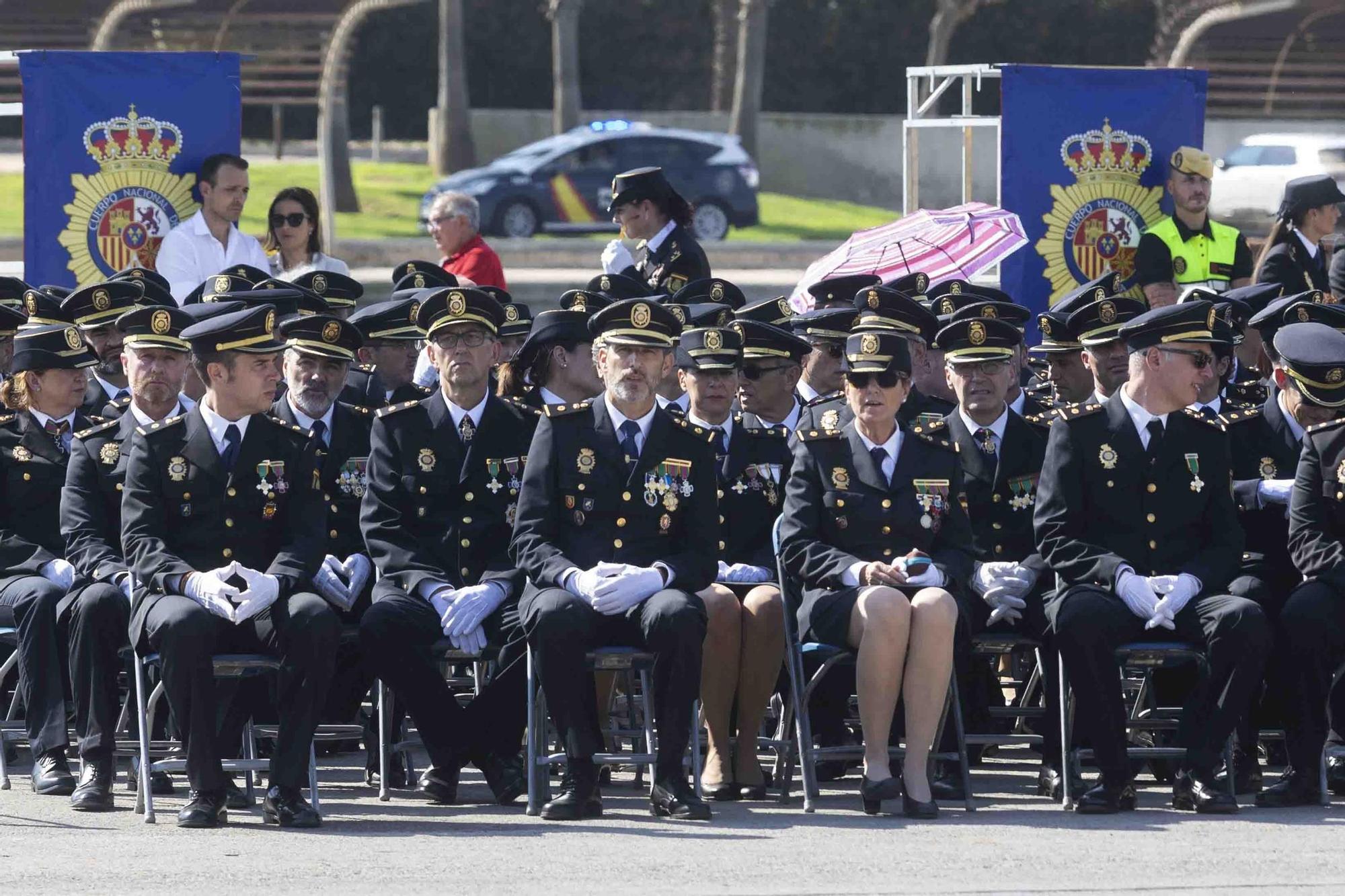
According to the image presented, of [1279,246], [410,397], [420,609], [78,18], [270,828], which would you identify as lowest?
[270,828]

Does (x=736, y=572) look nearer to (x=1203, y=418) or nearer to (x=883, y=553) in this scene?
(x=883, y=553)

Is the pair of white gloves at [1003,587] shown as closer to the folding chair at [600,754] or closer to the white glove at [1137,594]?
the white glove at [1137,594]

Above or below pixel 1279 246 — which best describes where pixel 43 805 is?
below

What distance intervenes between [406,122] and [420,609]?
31180mm

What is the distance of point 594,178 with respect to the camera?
30094 mm

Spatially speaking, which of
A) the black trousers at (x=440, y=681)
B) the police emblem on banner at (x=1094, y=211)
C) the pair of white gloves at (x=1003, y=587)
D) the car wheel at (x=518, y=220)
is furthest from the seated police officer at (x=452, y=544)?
the car wheel at (x=518, y=220)

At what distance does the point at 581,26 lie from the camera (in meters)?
38.4

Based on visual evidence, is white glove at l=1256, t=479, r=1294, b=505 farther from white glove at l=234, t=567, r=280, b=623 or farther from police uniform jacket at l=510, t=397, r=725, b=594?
white glove at l=234, t=567, r=280, b=623

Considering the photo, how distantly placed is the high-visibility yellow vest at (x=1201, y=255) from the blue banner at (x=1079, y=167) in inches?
21.9

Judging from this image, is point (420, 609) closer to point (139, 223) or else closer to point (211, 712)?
point (211, 712)

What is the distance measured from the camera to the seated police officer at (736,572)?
26.9 feet

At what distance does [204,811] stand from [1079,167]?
21.8 feet

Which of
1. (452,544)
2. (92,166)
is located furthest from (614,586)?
(92,166)

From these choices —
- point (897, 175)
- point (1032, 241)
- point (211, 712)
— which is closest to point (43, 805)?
point (211, 712)
